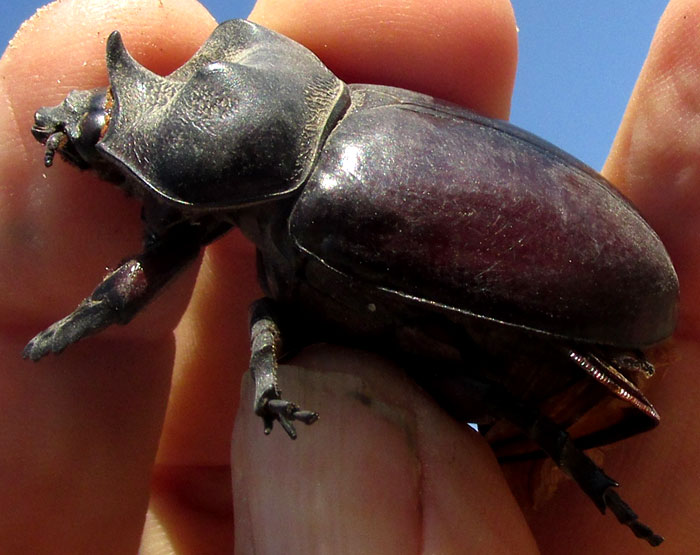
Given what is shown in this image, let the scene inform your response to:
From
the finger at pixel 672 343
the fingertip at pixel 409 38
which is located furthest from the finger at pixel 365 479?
the fingertip at pixel 409 38

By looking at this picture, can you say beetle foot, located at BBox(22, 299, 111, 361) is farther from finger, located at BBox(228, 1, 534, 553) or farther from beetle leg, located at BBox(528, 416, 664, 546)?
beetle leg, located at BBox(528, 416, 664, 546)

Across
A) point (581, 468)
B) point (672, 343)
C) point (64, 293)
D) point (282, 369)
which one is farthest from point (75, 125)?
point (672, 343)

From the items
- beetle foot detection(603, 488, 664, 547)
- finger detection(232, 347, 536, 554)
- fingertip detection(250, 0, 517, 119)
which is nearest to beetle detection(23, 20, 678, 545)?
beetle foot detection(603, 488, 664, 547)

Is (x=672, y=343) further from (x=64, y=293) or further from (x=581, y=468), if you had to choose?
Result: (x=64, y=293)

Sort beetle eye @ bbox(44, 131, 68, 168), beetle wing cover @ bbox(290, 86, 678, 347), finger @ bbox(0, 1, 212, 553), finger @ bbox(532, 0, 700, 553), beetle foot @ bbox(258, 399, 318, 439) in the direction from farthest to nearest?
finger @ bbox(532, 0, 700, 553)
finger @ bbox(0, 1, 212, 553)
beetle eye @ bbox(44, 131, 68, 168)
beetle wing cover @ bbox(290, 86, 678, 347)
beetle foot @ bbox(258, 399, 318, 439)

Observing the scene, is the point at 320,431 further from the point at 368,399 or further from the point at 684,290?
the point at 684,290

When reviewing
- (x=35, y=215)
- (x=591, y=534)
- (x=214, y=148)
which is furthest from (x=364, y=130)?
(x=591, y=534)
